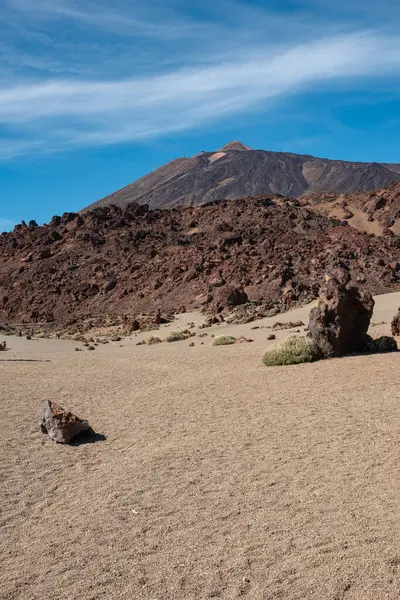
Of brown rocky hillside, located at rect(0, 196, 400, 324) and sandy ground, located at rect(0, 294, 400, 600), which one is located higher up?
brown rocky hillside, located at rect(0, 196, 400, 324)

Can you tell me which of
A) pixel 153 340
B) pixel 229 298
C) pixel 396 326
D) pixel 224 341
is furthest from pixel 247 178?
pixel 396 326

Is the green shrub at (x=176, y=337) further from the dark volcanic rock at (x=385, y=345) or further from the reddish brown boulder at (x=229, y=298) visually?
the dark volcanic rock at (x=385, y=345)

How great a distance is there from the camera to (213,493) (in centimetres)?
674

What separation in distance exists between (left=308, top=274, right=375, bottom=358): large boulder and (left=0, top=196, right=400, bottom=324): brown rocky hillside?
1286cm

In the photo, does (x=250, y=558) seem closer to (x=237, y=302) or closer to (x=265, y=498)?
(x=265, y=498)

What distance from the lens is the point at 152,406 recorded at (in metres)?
11.5

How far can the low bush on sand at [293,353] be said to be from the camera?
572 inches

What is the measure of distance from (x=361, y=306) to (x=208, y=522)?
10000 millimetres

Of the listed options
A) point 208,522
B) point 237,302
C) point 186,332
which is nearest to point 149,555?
point 208,522

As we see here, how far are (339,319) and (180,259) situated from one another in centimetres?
2502

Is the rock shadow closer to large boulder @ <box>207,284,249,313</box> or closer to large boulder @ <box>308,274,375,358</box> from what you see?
large boulder @ <box>308,274,375,358</box>

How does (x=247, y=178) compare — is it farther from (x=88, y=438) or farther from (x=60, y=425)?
(x=60, y=425)

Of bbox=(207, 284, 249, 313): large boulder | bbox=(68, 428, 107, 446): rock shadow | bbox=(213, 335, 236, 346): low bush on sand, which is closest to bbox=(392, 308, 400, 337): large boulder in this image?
bbox=(213, 335, 236, 346): low bush on sand

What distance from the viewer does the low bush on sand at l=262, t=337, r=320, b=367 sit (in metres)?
14.5
